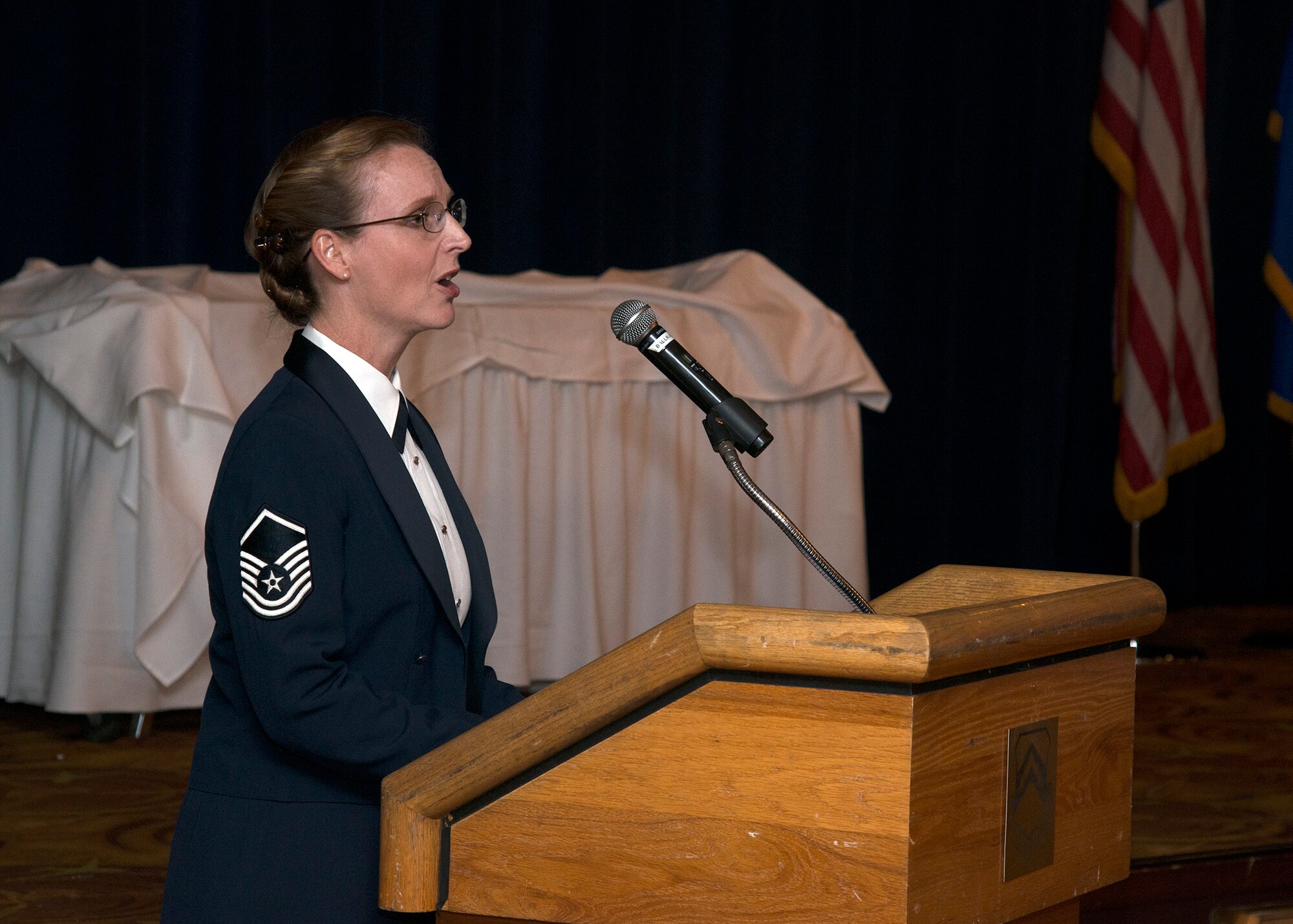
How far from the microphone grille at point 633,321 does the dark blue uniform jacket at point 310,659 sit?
0.21 metres

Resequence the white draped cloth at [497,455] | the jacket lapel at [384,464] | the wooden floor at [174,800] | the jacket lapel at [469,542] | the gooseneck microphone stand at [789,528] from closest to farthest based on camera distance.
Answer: the gooseneck microphone stand at [789,528] < the jacket lapel at [384,464] < the jacket lapel at [469,542] < the wooden floor at [174,800] < the white draped cloth at [497,455]

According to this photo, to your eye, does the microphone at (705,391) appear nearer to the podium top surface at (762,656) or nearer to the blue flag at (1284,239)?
the podium top surface at (762,656)

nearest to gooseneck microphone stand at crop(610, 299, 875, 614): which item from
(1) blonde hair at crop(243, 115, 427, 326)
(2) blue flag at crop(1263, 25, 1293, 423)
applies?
(1) blonde hair at crop(243, 115, 427, 326)

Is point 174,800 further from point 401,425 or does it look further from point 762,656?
point 762,656

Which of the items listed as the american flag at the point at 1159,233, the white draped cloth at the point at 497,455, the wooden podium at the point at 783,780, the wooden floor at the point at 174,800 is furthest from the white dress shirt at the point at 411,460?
the american flag at the point at 1159,233

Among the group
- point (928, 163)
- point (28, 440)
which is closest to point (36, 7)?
point (28, 440)

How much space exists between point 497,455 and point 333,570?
2.00m

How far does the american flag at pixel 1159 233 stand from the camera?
432cm

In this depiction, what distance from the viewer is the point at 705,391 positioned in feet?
3.45

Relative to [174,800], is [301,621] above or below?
above

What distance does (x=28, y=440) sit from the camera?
290cm

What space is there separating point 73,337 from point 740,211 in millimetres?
2837

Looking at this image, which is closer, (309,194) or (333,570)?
(333,570)

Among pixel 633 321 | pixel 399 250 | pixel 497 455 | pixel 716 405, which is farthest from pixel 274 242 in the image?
pixel 497 455
